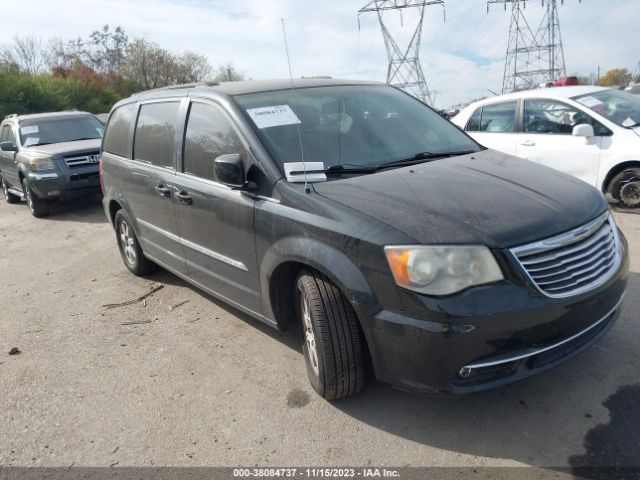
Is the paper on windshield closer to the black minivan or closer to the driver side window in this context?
the black minivan

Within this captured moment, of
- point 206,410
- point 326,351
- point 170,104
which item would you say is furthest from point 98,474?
point 170,104

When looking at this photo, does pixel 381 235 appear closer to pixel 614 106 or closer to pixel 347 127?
pixel 347 127

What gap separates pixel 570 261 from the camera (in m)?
2.53

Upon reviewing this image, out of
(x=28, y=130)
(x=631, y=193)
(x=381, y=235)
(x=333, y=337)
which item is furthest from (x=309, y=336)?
Result: (x=28, y=130)

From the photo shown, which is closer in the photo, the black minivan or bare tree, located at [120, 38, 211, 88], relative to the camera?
the black minivan

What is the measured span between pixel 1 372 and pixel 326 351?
2.58 meters

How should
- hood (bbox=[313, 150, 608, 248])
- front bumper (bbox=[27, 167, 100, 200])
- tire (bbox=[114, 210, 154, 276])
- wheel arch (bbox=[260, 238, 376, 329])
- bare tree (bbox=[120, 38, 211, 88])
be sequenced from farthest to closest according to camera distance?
bare tree (bbox=[120, 38, 211, 88]) < front bumper (bbox=[27, 167, 100, 200]) < tire (bbox=[114, 210, 154, 276]) < wheel arch (bbox=[260, 238, 376, 329]) < hood (bbox=[313, 150, 608, 248])

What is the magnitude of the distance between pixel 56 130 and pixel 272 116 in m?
8.62

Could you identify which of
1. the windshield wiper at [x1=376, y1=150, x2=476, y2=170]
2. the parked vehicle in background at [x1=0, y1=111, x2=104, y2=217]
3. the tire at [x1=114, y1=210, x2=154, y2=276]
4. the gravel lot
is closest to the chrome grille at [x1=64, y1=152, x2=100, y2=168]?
the parked vehicle in background at [x1=0, y1=111, x2=104, y2=217]

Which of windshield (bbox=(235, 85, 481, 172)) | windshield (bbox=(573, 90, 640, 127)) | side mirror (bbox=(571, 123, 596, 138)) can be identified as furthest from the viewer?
windshield (bbox=(573, 90, 640, 127))

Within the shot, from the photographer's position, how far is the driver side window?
6.27 meters

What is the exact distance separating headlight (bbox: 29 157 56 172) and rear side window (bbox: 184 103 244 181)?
6.51 meters

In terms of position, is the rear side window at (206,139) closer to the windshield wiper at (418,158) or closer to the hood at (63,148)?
the windshield wiper at (418,158)

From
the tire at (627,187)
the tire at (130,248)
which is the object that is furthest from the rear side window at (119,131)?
the tire at (627,187)
